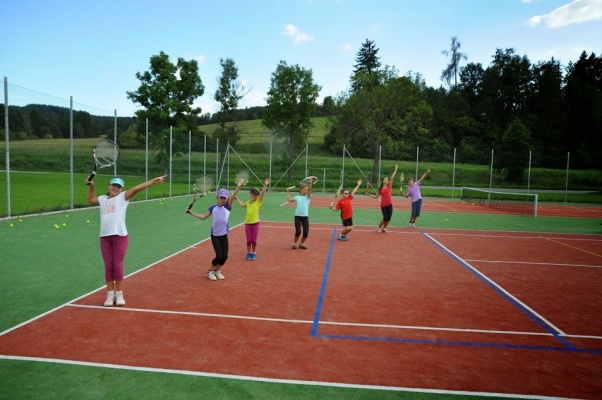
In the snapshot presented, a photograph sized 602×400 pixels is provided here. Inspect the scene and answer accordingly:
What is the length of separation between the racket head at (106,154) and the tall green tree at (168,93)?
38.6 meters

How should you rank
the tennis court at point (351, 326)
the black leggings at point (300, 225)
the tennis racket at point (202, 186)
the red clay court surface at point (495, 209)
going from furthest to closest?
1. the red clay court surface at point (495, 209)
2. the black leggings at point (300, 225)
3. the tennis racket at point (202, 186)
4. the tennis court at point (351, 326)

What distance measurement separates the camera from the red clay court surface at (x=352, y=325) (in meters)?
4.80

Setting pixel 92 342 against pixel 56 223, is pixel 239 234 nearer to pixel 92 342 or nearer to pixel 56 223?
pixel 56 223

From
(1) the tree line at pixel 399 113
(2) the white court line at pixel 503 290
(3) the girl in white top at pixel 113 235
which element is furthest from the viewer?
(1) the tree line at pixel 399 113

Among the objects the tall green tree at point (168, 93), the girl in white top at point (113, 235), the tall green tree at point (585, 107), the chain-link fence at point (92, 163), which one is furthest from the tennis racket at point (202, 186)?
the tall green tree at point (585, 107)

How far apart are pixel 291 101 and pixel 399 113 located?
38.7 feet

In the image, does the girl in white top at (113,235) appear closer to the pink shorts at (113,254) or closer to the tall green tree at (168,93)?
the pink shorts at (113,254)

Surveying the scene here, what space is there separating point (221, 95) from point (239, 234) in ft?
149

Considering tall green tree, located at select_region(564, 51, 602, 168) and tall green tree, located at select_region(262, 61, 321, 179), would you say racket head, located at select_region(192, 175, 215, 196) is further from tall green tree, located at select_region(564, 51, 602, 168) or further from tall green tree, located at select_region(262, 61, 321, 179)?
tall green tree, located at select_region(564, 51, 602, 168)

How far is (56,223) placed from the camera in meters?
14.9

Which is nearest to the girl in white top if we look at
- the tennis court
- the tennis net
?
the tennis court

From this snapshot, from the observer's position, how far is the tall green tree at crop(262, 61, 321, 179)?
50219mm

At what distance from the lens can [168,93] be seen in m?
47.0

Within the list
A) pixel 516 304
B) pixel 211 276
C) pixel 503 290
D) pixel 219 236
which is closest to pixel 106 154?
pixel 219 236
